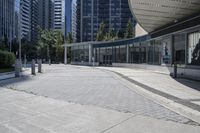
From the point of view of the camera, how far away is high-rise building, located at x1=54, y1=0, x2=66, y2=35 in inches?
6093

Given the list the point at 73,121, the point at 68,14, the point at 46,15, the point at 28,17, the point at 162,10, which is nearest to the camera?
the point at 73,121

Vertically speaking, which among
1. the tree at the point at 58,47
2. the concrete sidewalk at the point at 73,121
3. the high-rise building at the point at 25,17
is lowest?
the concrete sidewalk at the point at 73,121

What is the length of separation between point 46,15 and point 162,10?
371 ft

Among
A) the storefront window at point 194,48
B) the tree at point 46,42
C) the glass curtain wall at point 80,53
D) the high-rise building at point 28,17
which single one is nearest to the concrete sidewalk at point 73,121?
the storefront window at point 194,48

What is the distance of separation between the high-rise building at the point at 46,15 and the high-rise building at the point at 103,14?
13093 mm

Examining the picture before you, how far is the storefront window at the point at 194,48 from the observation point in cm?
2678

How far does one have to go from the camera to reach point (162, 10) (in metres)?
26.0

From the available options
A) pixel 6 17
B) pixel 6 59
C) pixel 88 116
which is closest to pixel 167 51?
pixel 6 59

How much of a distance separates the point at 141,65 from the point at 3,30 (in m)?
63.2

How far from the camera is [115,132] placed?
24.5ft

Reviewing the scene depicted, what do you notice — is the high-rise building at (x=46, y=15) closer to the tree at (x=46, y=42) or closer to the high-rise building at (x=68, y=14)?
the high-rise building at (x=68, y=14)

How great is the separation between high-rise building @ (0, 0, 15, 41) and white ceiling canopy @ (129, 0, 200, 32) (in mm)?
65144

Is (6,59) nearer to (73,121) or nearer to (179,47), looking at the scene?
(179,47)

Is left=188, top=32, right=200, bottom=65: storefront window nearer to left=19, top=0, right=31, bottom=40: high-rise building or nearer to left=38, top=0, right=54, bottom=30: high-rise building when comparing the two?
left=19, top=0, right=31, bottom=40: high-rise building
